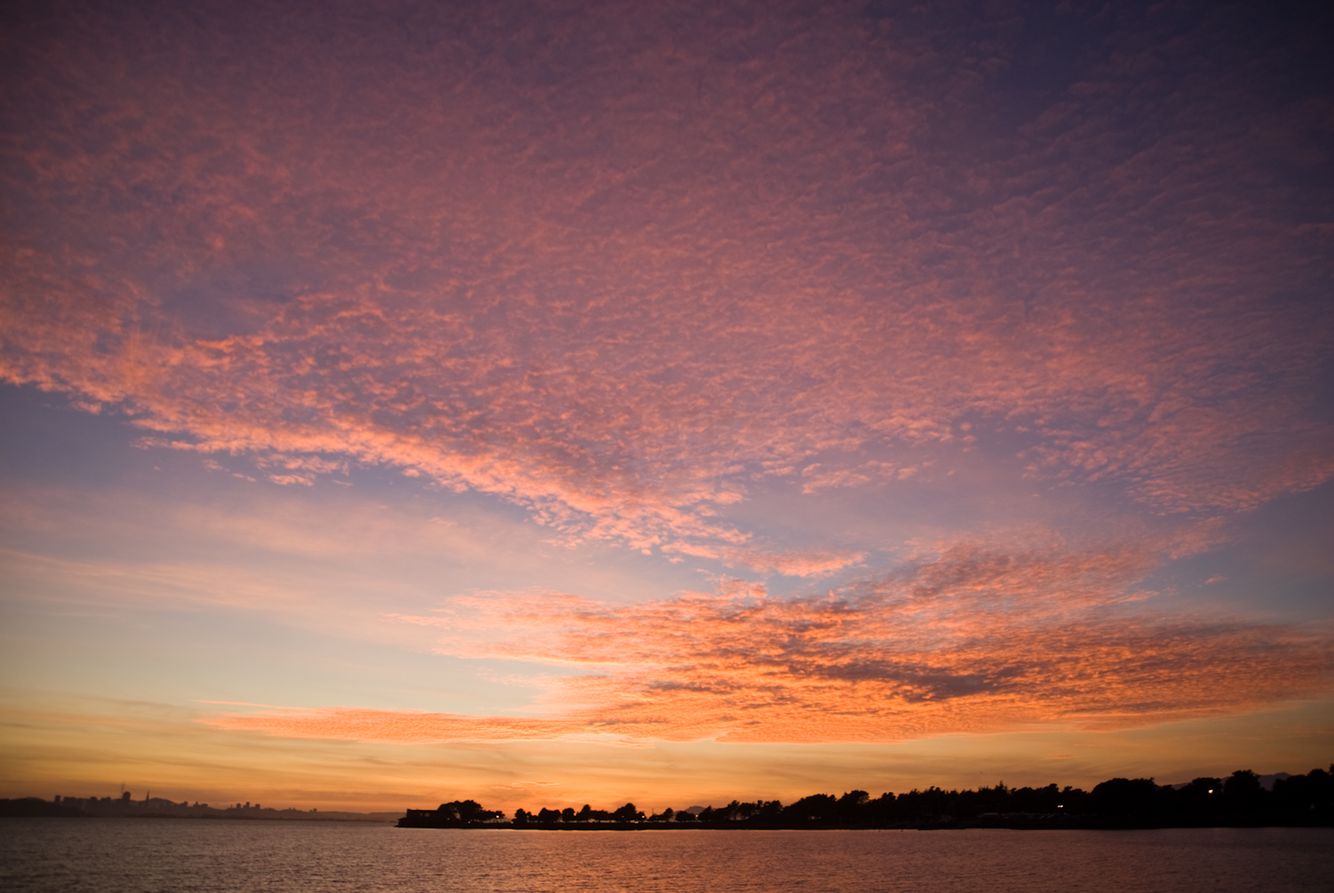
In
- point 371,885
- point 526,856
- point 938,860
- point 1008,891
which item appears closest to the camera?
point 1008,891

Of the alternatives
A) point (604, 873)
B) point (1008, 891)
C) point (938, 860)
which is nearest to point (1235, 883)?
point (1008, 891)

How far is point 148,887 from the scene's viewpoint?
359 feet

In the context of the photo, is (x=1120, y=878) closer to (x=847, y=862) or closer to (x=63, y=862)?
(x=847, y=862)

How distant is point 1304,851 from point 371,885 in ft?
542

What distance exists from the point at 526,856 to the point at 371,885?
88457mm

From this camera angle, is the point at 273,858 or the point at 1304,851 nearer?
the point at 1304,851

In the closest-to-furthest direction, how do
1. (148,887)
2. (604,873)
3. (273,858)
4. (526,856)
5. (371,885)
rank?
(148,887)
(371,885)
(604,873)
(273,858)
(526,856)

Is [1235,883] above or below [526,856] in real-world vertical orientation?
above

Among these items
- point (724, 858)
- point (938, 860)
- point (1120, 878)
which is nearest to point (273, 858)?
point (724, 858)

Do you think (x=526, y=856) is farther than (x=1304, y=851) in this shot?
Yes

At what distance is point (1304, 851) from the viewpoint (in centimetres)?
15425

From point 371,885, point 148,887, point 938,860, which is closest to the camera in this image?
point 148,887

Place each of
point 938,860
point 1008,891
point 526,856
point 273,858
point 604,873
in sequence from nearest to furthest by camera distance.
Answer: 1. point 1008,891
2. point 604,873
3. point 938,860
4. point 273,858
5. point 526,856

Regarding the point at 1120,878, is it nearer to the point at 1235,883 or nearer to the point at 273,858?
the point at 1235,883
